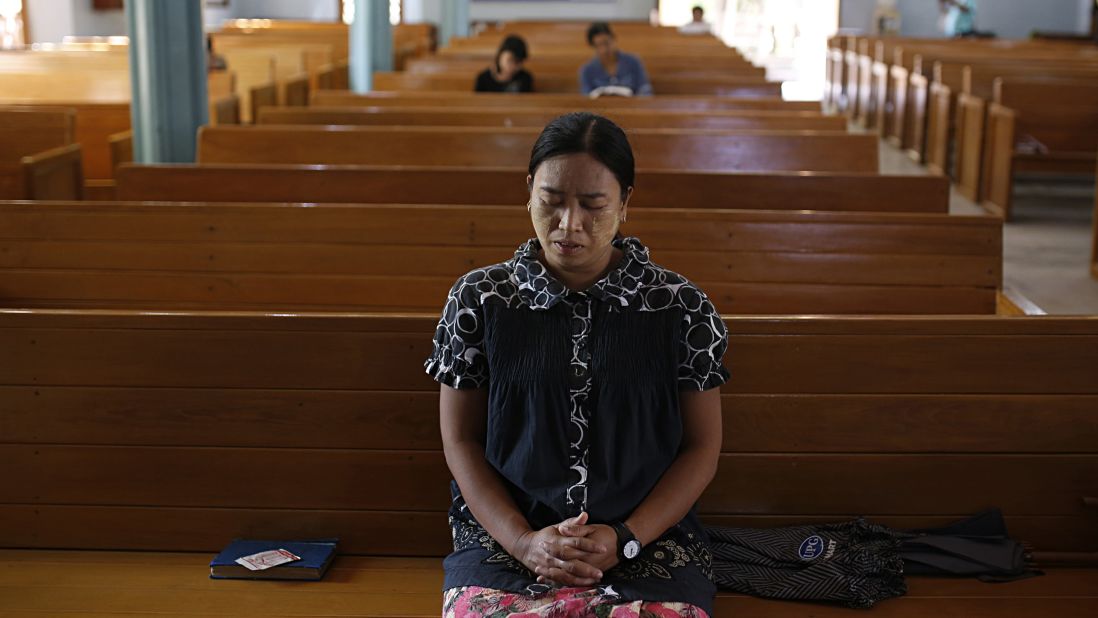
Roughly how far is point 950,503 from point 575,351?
94 cm

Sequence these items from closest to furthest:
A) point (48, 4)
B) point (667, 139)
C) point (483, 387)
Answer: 1. point (483, 387)
2. point (667, 139)
3. point (48, 4)

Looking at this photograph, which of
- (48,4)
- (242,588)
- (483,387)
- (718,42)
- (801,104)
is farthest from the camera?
(48,4)

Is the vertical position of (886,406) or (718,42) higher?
(718,42)

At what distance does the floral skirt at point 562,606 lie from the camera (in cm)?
186

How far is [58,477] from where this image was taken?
2.46m

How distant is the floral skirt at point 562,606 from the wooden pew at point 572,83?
5.55 metres

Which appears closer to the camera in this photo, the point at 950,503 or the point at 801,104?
the point at 950,503

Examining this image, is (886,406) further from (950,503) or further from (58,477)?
(58,477)

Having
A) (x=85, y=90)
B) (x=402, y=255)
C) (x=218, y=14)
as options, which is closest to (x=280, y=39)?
(x=85, y=90)

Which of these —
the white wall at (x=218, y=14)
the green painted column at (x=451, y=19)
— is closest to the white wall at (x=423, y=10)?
the white wall at (x=218, y=14)

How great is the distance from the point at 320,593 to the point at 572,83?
20.2ft

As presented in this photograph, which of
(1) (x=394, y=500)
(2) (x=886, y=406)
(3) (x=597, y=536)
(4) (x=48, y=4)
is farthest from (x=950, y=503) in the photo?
(4) (x=48, y=4)

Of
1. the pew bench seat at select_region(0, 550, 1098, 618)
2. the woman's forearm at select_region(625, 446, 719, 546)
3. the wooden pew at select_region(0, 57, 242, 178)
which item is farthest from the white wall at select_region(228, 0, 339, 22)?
the woman's forearm at select_region(625, 446, 719, 546)

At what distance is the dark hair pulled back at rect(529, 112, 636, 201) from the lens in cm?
195
